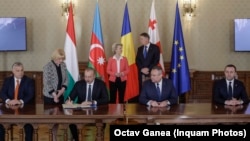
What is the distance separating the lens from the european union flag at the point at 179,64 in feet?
25.0

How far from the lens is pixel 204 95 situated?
8.24 m

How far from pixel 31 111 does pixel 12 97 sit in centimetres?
85

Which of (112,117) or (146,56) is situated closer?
(112,117)

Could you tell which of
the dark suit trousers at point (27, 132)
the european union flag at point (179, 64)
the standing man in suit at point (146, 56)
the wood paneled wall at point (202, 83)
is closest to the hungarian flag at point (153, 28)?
the european union flag at point (179, 64)

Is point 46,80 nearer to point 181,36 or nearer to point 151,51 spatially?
point 151,51

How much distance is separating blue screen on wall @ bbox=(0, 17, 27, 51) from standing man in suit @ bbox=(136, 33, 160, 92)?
2414mm

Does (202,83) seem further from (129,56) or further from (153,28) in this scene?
(129,56)

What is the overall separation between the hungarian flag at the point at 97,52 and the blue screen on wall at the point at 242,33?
265 cm

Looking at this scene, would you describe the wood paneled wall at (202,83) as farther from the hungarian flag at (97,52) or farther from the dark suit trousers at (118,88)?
the dark suit trousers at (118,88)

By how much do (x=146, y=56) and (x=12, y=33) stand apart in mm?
2718

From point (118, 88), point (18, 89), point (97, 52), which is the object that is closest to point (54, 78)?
point (18, 89)

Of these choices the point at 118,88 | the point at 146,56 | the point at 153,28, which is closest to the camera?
the point at 118,88

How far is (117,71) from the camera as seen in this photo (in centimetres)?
693

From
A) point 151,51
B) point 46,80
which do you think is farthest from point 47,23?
point 46,80
